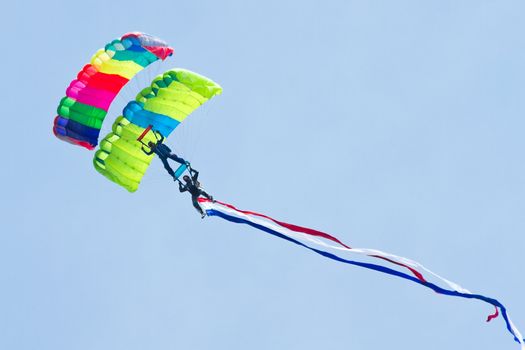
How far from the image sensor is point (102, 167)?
71.1 feet

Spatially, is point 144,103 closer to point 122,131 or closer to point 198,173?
point 122,131

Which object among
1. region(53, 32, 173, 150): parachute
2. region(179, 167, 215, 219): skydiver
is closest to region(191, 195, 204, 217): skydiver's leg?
region(179, 167, 215, 219): skydiver

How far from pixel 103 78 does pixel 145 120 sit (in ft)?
4.35

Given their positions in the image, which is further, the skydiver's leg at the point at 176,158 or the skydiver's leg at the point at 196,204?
the skydiver's leg at the point at 176,158

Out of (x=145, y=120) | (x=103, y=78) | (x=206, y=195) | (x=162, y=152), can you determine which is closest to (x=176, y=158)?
(x=162, y=152)

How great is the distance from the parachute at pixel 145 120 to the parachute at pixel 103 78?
20.1 inches

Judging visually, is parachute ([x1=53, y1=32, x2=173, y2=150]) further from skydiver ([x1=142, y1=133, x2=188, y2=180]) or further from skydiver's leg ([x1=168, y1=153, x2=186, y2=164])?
skydiver's leg ([x1=168, y1=153, x2=186, y2=164])

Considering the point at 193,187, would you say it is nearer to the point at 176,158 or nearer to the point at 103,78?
the point at 176,158

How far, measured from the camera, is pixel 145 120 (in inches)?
842

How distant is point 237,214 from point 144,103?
12.4 ft

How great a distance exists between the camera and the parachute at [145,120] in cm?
2128

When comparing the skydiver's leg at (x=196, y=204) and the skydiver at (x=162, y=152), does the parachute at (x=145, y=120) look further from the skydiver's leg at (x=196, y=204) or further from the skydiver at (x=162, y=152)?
the skydiver's leg at (x=196, y=204)

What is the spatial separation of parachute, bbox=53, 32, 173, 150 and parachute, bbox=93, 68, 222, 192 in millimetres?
510

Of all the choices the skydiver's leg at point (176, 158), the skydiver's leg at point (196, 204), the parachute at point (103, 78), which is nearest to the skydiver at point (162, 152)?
the skydiver's leg at point (176, 158)
